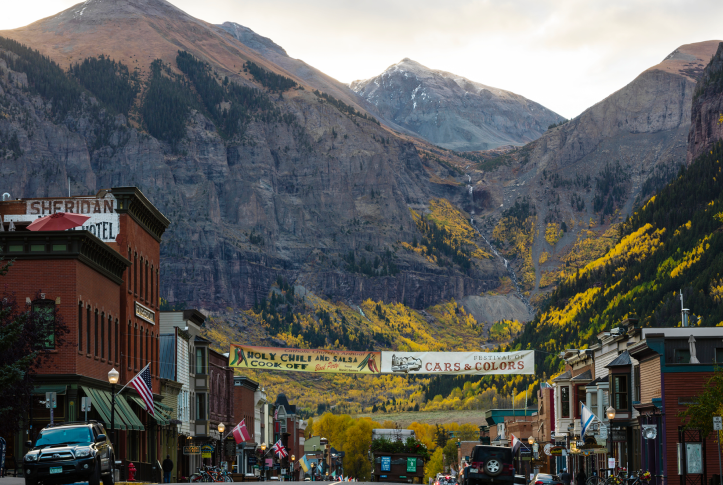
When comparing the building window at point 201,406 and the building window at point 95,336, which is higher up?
the building window at point 95,336

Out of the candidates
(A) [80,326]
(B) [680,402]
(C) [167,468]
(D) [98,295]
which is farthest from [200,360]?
(B) [680,402]

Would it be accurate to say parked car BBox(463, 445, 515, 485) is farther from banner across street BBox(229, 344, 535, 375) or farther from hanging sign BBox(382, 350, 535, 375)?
hanging sign BBox(382, 350, 535, 375)

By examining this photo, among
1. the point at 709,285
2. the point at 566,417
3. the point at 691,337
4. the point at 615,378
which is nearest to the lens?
the point at 691,337

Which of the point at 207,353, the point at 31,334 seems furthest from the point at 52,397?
the point at 207,353

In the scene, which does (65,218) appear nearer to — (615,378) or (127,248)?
(127,248)

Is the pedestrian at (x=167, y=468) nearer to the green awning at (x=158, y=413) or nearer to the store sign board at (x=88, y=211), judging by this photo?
the green awning at (x=158, y=413)

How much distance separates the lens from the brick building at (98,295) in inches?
2028

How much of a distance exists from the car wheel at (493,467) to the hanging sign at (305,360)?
5349cm

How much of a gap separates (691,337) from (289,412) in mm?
125177

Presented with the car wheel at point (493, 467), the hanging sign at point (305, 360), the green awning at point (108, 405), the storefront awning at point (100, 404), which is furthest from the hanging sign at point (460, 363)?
the car wheel at point (493, 467)

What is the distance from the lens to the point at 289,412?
→ 176 m

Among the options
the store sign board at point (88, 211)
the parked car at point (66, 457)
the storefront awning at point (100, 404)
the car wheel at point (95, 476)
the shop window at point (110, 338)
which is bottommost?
the car wheel at point (95, 476)

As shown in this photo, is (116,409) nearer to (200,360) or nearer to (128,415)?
(128,415)

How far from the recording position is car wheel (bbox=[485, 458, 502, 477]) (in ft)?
135
